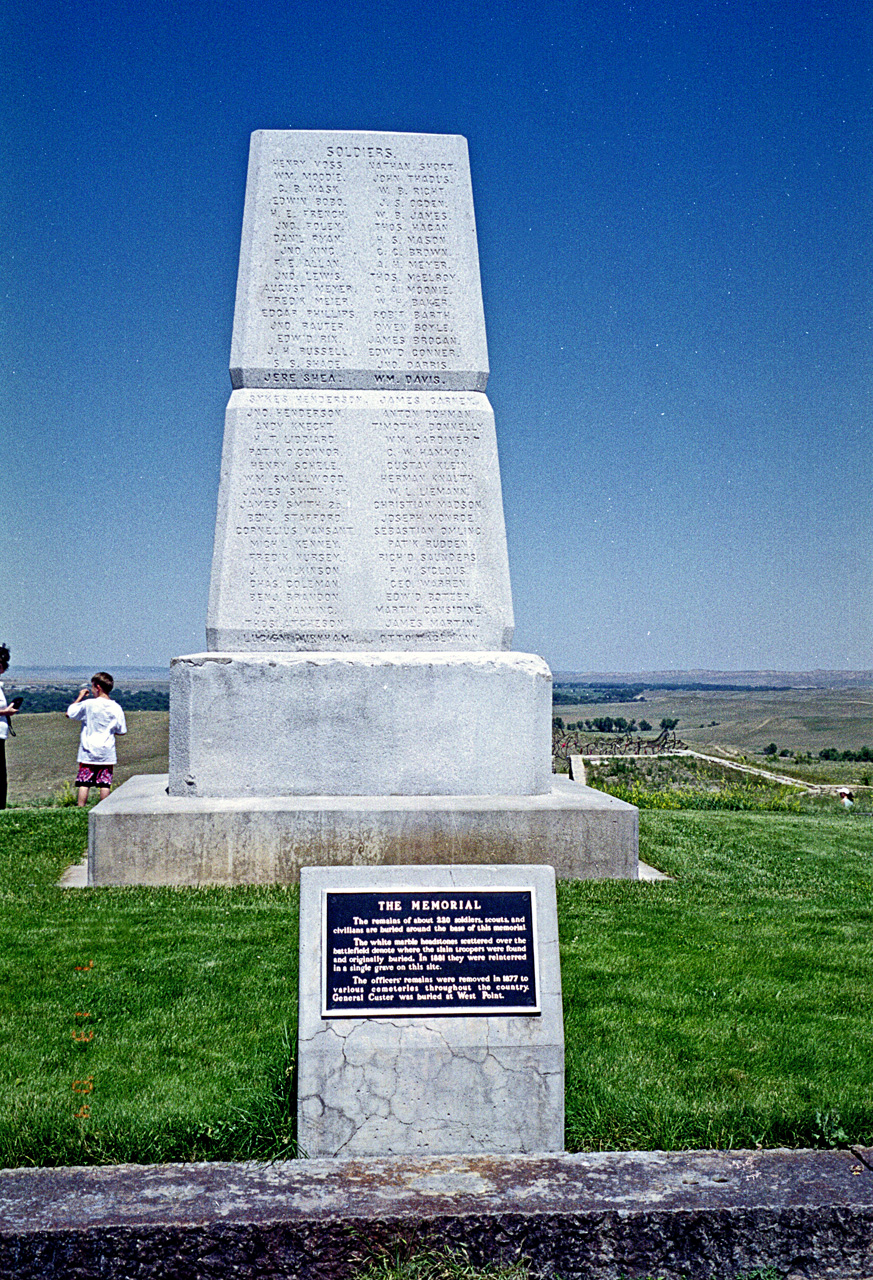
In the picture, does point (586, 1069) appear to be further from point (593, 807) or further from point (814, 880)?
point (814, 880)

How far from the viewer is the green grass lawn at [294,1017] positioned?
3.66m

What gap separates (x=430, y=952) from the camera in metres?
3.63

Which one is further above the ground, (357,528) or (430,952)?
(357,528)

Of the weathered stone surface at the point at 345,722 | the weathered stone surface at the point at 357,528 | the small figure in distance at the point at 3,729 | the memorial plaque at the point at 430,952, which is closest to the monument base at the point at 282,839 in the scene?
the weathered stone surface at the point at 345,722

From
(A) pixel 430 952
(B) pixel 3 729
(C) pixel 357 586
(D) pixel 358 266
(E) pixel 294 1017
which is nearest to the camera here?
(A) pixel 430 952

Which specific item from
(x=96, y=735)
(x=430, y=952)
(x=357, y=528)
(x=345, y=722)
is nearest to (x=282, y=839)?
(x=345, y=722)

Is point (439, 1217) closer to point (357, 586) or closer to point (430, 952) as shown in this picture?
point (430, 952)

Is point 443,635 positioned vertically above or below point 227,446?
below

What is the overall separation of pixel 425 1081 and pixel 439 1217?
45cm

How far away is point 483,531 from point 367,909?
4743 mm

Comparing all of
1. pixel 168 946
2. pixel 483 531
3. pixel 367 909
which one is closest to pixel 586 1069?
pixel 367 909

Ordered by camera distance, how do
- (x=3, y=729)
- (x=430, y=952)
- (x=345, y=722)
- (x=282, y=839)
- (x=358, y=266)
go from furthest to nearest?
1. (x=3, y=729)
2. (x=358, y=266)
3. (x=345, y=722)
4. (x=282, y=839)
5. (x=430, y=952)

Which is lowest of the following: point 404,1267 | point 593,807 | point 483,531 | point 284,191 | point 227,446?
point 404,1267

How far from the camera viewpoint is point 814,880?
8.23 meters
